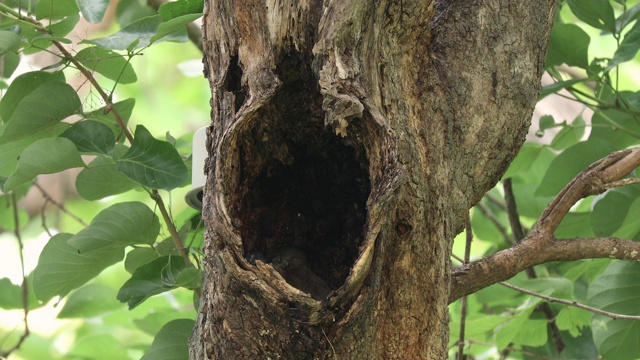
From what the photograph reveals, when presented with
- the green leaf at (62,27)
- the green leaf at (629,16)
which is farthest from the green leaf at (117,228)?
the green leaf at (629,16)

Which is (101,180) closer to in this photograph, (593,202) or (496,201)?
(593,202)

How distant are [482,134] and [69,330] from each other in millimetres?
1772

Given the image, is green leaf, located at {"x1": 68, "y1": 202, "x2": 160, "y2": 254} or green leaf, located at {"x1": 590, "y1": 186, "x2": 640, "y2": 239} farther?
green leaf, located at {"x1": 590, "y1": 186, "x2": 640, "y2": 239}

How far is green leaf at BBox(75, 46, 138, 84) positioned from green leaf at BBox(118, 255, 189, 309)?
0.24 m

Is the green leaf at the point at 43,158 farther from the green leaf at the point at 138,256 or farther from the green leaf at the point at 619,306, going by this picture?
the green leaf at the point at 619,306

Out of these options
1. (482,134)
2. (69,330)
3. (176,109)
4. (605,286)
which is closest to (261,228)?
(482,134)

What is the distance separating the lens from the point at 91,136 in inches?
36.4

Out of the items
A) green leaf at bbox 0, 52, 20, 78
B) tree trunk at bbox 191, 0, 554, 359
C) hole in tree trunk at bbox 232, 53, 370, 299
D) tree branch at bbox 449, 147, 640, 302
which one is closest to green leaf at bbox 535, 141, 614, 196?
tree branch at bbox 449, 147, 640, 302

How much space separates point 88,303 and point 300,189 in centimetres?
67

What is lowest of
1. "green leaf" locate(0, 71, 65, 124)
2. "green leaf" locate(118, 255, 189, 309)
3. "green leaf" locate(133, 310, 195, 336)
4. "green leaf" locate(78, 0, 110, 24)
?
"green leaf" locate(118, 255, 189, 309)

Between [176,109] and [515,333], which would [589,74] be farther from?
[176,109]

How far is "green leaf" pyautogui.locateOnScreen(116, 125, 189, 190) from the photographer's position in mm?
895

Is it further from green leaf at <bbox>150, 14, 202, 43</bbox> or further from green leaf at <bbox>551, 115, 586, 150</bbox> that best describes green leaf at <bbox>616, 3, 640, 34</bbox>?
green leaf at <bbox>150, 14, 202, 43</bbox>

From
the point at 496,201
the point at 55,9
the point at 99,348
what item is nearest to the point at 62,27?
the point at 55,9
